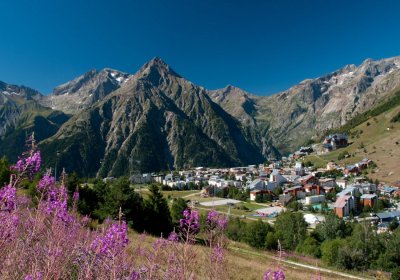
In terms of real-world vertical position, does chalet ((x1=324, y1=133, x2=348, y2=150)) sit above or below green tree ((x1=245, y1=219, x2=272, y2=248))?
above

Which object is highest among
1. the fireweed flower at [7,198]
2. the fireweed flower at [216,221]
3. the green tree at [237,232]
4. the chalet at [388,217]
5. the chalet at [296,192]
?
the fireweed flower at [7,198]

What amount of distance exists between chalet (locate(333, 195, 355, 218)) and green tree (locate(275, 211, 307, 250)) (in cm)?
3188

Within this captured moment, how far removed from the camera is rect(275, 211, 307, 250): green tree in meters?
59.8

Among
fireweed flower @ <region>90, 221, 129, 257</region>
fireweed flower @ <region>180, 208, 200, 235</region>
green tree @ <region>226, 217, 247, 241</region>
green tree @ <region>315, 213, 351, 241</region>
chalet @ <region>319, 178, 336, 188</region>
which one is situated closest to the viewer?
fireweed flower @ <region>90, 221, 129, 257</region>

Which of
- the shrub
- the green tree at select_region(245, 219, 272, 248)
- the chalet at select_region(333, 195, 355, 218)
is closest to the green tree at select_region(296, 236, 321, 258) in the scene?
the green tree at select_region(245, 219, 272, 248)

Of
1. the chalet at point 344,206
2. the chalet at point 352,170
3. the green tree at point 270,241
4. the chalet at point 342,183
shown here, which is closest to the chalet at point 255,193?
the chalet at point 342,183

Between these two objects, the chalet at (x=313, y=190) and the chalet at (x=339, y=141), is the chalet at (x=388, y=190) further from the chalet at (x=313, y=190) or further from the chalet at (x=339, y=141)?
the chalet at (x=339, y=141)

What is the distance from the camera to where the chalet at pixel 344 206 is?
297 ft

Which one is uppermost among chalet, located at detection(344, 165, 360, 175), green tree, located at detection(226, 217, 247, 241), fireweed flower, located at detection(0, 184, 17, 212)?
chalet, located at detection(344, 165, 360, 175)

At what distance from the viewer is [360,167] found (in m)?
139

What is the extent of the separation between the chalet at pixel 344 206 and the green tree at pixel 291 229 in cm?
3188

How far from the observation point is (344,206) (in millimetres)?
91500

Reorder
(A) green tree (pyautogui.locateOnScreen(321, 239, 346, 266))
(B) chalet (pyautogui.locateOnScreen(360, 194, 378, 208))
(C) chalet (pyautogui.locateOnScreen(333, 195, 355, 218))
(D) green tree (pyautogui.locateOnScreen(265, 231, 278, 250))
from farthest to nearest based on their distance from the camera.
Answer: (B) chalet (pyautogui.locateOnScreen(360, 194, 378, 208))
(C) chalet (pyautogui.locateOnScreen(333, 195, 355, 218))
(D) green tree (pyautogui.locateOnScreen(265, 231, 278, 250))
(A) green tree (pyautogui.locateOnScreen(321, 239, 346, 266))

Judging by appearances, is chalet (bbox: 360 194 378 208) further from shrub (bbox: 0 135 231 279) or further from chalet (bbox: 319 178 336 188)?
shrub (bbox: 0 135 231 279)
